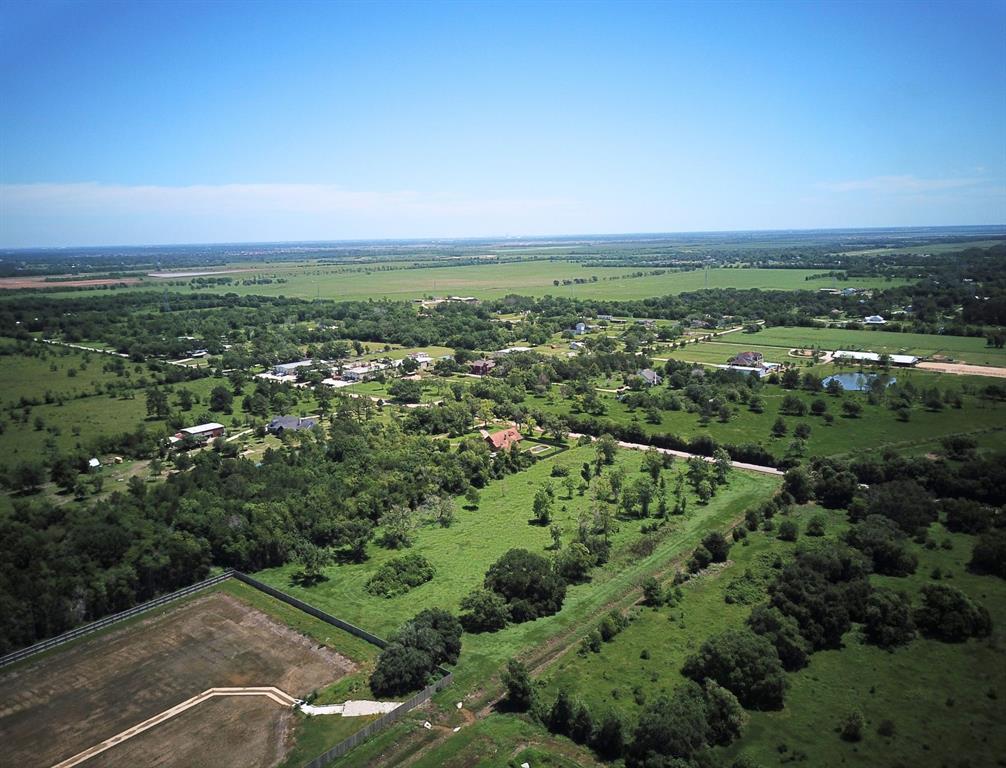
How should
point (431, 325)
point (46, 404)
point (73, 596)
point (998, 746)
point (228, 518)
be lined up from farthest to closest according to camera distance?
point (431, 325)
point (46, 404)
point (228, 518)
point (73, 596)
point (998, 746)

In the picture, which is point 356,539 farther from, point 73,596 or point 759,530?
point 759,530

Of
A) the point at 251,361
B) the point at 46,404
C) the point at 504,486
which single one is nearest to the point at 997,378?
the point at 504,486

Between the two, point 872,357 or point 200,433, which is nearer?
point 200,433

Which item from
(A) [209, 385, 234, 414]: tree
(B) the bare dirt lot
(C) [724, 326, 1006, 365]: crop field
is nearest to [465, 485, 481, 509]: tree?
(B) the bare dirt lot

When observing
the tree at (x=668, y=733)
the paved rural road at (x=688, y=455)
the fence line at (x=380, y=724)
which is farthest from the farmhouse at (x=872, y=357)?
the fence line at (x=380, y=724)

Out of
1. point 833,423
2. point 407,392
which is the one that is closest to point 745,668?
point 833,423

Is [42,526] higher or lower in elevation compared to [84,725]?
higher

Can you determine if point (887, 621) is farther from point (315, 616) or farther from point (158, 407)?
point (158, 407)
